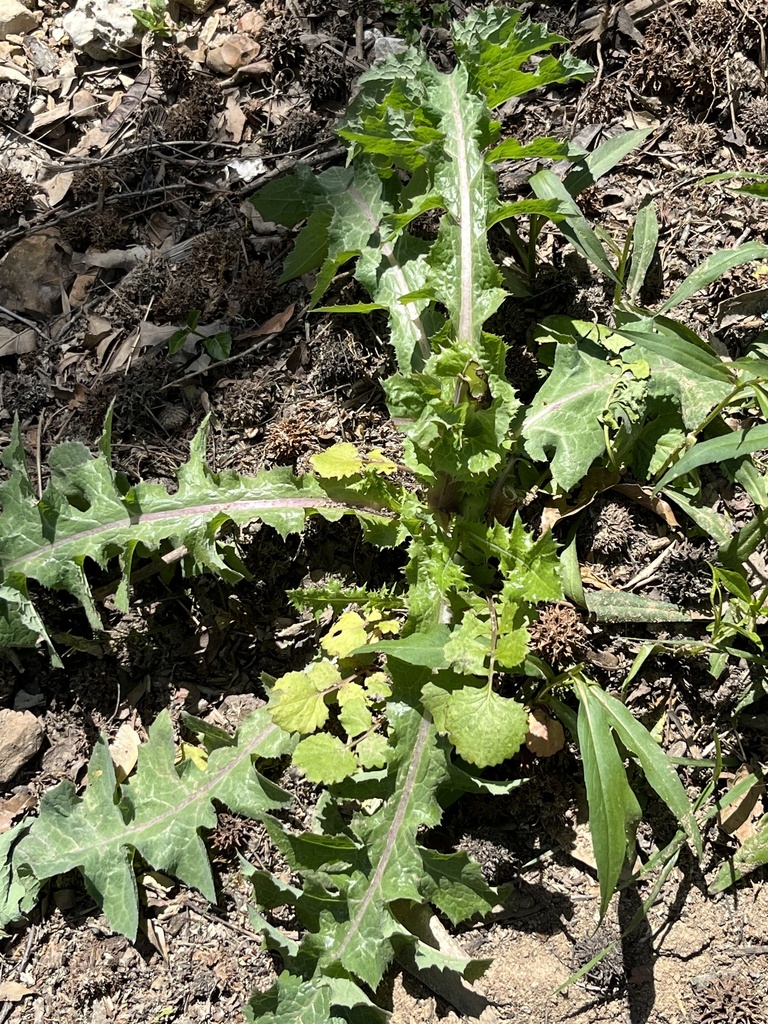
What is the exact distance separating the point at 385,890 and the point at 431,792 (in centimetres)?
29

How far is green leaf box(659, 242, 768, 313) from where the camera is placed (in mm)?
2623

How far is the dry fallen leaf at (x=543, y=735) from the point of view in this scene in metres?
2.55

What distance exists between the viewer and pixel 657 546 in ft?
9.05

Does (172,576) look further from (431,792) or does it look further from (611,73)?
(611,73)

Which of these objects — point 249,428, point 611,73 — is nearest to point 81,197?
point 249,428

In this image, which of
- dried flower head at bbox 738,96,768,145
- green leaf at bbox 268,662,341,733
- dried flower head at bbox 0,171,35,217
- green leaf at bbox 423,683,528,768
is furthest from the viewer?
dried flower head at bbox 0,171,35,217

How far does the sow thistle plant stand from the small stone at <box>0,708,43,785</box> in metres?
Answer: 0.23

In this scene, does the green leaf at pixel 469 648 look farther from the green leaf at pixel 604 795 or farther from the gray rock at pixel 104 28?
the gray rock at pixel 104 28

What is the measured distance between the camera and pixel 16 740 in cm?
281

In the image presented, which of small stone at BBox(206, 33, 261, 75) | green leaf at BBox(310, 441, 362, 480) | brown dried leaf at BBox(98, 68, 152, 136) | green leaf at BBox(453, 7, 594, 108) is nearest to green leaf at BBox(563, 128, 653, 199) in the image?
green leaf at BBox(453, 7, 594, 108)

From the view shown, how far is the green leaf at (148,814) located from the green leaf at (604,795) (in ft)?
2.98

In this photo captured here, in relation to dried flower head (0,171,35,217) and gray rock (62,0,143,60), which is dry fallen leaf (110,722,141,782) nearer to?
dried flower head (0,171,35,217)

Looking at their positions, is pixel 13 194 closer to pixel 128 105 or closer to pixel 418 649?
pixel 128 105

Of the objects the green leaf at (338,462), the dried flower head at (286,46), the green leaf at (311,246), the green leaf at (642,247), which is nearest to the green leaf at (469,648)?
the green leaf at (338,462)
